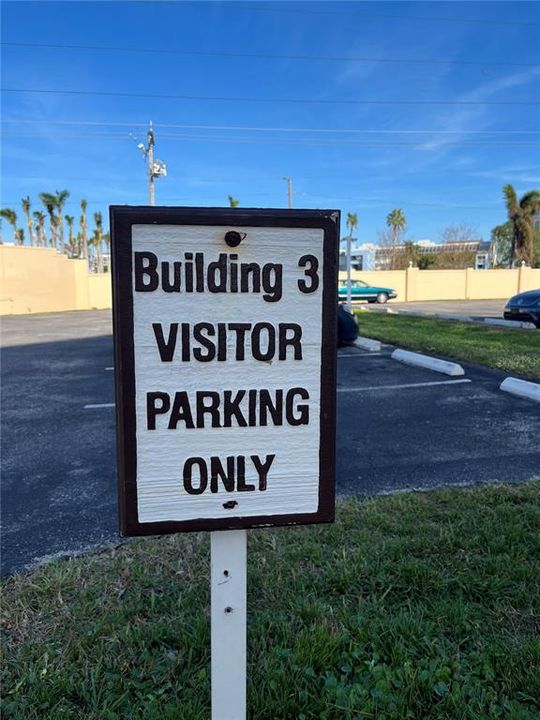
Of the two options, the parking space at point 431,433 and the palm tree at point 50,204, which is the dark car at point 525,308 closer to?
the parking space at point 431,433

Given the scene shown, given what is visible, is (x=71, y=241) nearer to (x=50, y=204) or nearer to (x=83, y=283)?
(x=50, y=204)

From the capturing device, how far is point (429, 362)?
8.59m

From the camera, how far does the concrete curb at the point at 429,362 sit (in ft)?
25.9

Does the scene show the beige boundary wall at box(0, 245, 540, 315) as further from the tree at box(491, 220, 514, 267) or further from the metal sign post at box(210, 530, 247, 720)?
the metal sign post at box(210, 530, 247, 720)

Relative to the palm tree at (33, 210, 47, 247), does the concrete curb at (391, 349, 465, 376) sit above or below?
below

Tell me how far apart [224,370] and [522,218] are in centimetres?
4546

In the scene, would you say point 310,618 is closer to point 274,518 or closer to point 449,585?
point 449,585

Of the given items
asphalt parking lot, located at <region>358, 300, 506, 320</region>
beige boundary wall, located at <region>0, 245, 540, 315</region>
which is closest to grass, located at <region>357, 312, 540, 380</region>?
asphalt parking lot, located at <region>358, 300, 506, 320</region>

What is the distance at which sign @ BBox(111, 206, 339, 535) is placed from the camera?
1349 millimetres

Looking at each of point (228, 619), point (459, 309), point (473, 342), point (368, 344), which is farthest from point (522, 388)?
point (459, 309)

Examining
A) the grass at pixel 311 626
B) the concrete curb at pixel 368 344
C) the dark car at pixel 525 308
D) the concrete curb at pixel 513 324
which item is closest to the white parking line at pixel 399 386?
the concrete curb at pixel 368 344

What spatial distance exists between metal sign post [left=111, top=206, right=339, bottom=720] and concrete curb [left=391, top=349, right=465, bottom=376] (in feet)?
22.5

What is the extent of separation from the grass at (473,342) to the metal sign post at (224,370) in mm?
6735

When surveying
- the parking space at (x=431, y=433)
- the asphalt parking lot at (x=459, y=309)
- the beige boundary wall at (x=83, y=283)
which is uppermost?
the beige boundary wall at (x=83, y=283)
